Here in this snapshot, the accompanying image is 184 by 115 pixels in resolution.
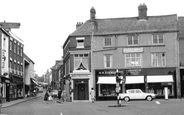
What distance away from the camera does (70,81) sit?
45.9 m

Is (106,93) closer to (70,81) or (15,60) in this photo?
(70,81)

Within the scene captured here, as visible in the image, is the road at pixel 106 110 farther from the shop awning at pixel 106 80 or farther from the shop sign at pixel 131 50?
the shop sign at pixel 131 50

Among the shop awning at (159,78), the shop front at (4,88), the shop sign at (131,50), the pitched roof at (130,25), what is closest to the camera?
A: the shop front at (4,88)

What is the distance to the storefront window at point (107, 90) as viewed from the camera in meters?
44.6

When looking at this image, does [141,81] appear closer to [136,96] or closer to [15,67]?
[136,96]

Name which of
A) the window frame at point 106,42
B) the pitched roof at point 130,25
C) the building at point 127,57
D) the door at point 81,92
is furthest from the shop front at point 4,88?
the window frame at point 106,42

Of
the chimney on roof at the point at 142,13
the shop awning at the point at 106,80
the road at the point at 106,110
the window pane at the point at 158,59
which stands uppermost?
the chimney on roof at the point at 142,13

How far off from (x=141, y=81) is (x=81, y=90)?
27.1 ft

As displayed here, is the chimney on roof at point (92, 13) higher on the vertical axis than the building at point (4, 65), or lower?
higher

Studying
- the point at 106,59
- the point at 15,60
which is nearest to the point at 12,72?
the point at 15,60

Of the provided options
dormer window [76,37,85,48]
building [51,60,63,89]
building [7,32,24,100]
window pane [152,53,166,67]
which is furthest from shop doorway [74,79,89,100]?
building [51,60,63,89]

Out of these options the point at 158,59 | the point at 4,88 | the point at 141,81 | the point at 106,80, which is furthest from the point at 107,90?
the point at 4,88

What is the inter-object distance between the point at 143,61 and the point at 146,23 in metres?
5.76

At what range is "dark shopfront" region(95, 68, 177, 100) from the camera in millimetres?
43341
